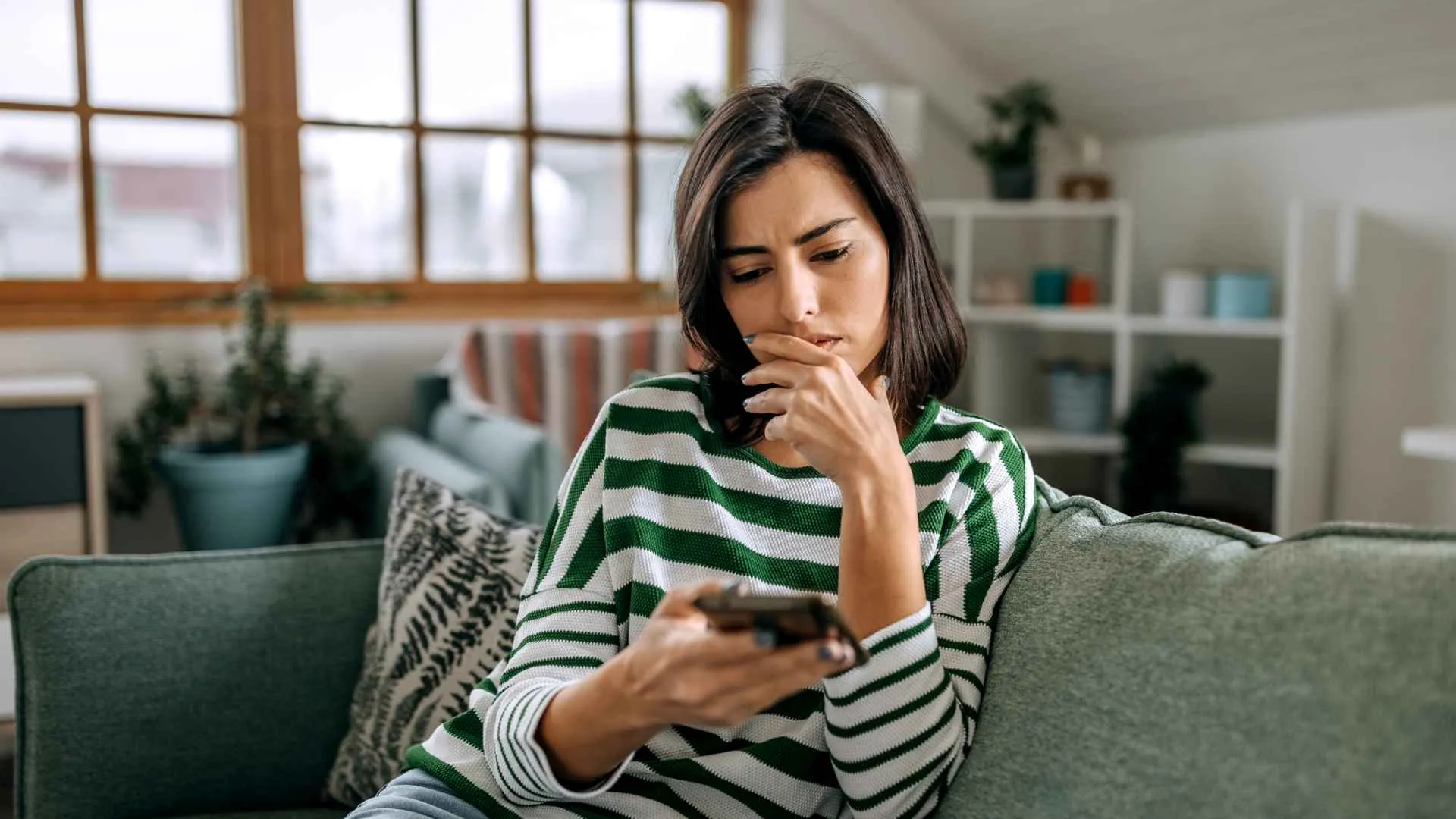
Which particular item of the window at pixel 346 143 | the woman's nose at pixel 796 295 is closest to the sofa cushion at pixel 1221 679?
the woman's nose at pixel 796 295

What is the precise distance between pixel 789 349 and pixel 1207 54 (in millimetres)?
2794

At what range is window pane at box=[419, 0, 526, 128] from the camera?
3588mm

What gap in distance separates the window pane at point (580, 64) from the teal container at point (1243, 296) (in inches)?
70.8

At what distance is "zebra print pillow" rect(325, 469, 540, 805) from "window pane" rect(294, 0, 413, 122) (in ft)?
7.60

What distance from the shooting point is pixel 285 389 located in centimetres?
311

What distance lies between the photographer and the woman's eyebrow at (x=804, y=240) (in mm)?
1078

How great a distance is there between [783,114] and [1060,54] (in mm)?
2917

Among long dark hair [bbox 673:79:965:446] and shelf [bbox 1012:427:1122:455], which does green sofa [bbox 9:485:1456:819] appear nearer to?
long dark hair [bbox 673:79:965:446]

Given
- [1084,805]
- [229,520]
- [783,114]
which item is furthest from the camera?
[229,520]

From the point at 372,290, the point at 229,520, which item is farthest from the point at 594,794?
the point at 372,290

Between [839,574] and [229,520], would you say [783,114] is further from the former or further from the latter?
[229,520]

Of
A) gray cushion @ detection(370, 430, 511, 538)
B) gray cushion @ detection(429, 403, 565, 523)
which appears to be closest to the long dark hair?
gray cushion @ detection(370, 430, 511, 538)

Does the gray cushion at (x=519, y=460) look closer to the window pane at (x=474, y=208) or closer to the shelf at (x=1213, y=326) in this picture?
the window pane at (x=474, y=208)

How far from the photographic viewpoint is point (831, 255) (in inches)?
43.1
